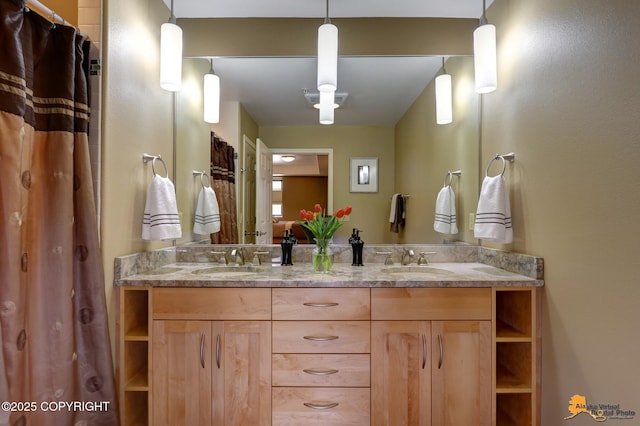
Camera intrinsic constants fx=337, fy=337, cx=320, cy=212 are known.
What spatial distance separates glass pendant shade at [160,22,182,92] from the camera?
179cm

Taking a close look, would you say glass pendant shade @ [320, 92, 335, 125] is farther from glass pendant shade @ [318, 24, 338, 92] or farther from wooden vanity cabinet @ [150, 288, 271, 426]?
wooden vanity cabinet @ [150, 288, 271, 426]

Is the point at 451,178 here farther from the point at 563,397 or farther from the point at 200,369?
the point at 200,369

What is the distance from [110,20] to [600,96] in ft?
6.48

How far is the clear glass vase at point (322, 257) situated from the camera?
187 centimetres

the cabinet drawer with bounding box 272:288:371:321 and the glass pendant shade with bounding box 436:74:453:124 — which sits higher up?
the glass pendant shade with bounding box 436:74:453:124

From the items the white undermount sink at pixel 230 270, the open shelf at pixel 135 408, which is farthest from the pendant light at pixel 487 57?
the open shelf at pixel 135 408

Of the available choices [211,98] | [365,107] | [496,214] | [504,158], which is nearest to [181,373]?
[211,98]

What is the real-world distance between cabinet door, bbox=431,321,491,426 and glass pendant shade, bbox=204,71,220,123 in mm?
1752

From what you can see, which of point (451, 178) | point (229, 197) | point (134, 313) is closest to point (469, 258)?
point (451, 178)

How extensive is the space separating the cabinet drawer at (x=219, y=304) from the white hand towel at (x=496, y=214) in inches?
44.1

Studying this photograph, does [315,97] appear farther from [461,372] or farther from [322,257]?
[461,372]

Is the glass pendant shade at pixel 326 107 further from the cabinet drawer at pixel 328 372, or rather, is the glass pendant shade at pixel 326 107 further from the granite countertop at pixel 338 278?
the cabinet drawer at pixel 328 372

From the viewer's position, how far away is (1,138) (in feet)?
3.43

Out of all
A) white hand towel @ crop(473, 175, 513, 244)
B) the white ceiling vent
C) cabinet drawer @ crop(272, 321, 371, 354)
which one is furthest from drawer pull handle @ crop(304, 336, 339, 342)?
the white ceiling vent
